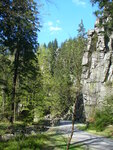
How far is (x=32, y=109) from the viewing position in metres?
16.6

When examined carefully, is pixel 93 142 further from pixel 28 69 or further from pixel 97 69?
pixel 97 69

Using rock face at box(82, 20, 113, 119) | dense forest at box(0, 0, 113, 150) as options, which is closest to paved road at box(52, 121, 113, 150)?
dense forest at box(0, 0, 113, 150)

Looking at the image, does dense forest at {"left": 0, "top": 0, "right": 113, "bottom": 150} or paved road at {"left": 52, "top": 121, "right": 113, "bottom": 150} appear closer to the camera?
dense forest at {"left": 0, "top": 0, "right": 113, "bottom": 150}

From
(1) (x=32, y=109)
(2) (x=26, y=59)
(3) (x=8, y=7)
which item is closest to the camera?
(3) (x=8, y=7)

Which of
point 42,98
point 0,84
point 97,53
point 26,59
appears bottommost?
point 42,98

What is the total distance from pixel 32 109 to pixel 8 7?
43.3ft

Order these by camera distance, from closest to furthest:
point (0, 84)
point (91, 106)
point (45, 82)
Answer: point (0, 84) → point (45, 82) → point (91, 106)

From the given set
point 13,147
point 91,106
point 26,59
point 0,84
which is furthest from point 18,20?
point 91,106

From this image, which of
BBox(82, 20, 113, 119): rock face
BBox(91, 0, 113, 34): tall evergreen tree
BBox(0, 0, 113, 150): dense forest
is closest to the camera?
BBox(0, 0, 113, 150): dense forest

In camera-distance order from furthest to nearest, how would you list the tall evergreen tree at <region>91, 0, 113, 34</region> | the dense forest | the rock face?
the rock face, the tall evergreen tree at <region>91, 0, 113, 34</region>, the dense forest

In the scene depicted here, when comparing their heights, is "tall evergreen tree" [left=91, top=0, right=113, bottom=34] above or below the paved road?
above

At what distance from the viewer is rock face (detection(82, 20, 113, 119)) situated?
92.6 feet

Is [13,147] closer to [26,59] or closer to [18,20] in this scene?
[18,20]

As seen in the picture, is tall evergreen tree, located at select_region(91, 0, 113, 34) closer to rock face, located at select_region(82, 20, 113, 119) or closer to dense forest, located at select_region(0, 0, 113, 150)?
dense forest, located at select_region(0, 0, 113, 150)
